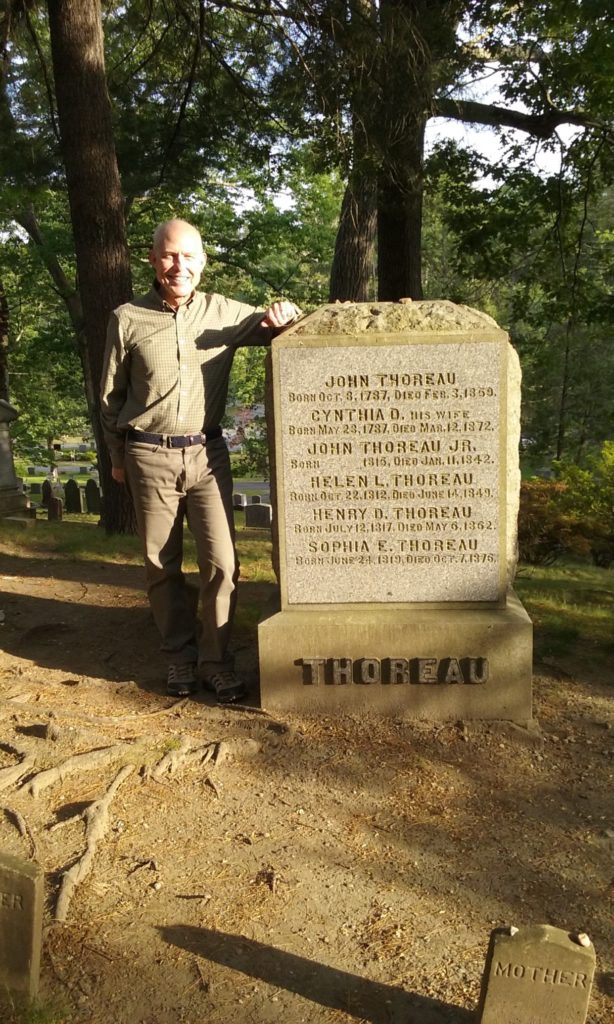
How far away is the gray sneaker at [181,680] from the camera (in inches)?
172

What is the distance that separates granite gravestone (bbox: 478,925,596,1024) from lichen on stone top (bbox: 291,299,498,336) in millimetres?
2725

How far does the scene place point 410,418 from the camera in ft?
12.7

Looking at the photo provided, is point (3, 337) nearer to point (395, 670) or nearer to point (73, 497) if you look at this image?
point (73, 497)

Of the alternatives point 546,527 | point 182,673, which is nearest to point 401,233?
point 546,527

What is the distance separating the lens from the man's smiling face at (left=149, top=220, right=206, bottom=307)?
3.80 meters

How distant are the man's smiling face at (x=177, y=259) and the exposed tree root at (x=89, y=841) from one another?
2.27 meters

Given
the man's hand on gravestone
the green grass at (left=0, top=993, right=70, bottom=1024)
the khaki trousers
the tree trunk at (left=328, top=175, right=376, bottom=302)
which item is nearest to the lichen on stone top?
the man's hand on gravestone

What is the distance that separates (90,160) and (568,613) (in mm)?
6338

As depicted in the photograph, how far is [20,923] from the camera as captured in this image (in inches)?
79.0

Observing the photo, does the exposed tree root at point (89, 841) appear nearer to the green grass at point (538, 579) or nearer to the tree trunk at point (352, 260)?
the green grass at point (538, 579)

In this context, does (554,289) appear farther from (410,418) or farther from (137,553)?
(410,418)

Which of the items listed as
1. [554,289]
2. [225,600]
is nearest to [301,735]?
[225,600]

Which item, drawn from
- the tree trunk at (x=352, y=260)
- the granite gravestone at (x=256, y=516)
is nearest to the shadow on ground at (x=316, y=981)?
the tree trunk at (x=352, y=260)

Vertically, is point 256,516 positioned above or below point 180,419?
below
